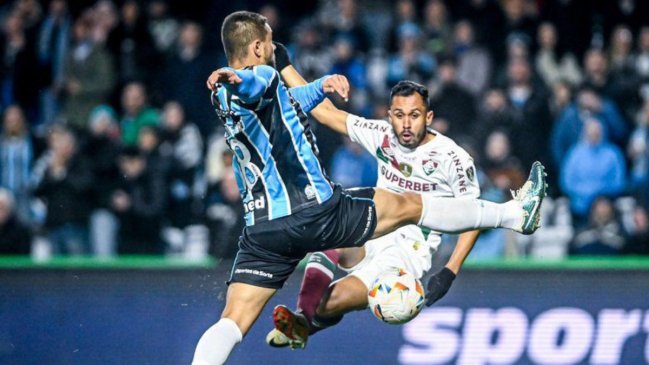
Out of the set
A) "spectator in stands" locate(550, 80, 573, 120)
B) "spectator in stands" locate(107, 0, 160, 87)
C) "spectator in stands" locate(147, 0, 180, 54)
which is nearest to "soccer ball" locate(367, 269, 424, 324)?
"spectator in stands" locate(550, 80, 573, 120)

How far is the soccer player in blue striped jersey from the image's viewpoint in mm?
7664

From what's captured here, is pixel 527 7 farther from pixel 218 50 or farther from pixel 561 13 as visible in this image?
pixel 218 50

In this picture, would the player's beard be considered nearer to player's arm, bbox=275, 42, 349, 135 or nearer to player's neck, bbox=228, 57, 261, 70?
player's arm, bbox=275, 42, 349, 135

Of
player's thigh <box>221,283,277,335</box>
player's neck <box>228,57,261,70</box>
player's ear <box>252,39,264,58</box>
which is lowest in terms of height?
player's thigh <box>221,283,277,335</box>

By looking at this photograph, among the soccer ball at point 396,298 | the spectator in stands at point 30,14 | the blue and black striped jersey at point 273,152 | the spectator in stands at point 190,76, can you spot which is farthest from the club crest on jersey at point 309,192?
the spectator in stands at point 30,14

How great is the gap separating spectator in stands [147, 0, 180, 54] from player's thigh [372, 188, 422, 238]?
685 cm

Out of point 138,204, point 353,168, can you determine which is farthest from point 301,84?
point 138,204

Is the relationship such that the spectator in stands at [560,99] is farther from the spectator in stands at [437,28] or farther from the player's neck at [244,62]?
the player's neck at [244,62]

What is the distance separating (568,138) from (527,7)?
5.99 ft

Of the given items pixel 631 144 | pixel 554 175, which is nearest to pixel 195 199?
pixel 554 175

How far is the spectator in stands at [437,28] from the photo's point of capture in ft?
45.6

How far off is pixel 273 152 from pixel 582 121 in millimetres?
5957

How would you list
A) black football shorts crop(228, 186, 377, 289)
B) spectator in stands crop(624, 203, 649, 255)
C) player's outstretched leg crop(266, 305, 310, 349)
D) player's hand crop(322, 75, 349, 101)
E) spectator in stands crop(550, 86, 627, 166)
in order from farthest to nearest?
1. spectator in stands crop(550, 86, 627, 166)
2. spectator in stands crop(624, 203, 649, 255)
3. player's outstretched leg crop(266, 305, 310, 349)
4. black football shorts crop(228, 186, 377, 289)
5. player's hand crop(322, 75, 349, 101)

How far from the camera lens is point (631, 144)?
1317 cm
